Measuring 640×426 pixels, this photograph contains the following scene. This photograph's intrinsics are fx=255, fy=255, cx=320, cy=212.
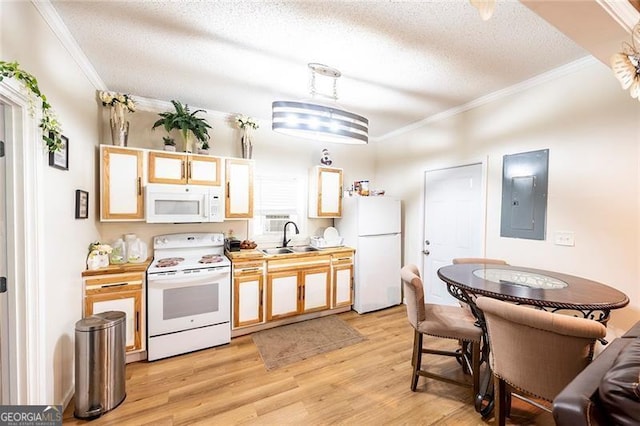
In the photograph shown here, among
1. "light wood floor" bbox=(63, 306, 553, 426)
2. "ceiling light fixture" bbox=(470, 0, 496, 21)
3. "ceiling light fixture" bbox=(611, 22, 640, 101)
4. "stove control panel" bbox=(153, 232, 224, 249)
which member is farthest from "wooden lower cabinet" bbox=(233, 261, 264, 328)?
"ceiling light fixture" bbox=(611, 22, 640, 101)

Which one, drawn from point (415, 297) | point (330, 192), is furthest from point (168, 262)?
point (415, 297)

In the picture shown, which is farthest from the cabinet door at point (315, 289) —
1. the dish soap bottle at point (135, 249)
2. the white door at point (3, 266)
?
the white door at point (3, 266)

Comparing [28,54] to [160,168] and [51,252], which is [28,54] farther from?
[160,168]

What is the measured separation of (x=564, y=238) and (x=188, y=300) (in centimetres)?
361

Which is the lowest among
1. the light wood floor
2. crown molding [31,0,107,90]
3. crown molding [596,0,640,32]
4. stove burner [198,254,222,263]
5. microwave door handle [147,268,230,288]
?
the light wood floor

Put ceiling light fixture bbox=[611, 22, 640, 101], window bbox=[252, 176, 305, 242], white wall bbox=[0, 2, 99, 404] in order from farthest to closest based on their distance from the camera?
window bbox=[252, 176, 305, 242] → white wall bbox=[0, 2, 99, 404] → ceiling light fixture bbox=[611, 22, 640, 101]

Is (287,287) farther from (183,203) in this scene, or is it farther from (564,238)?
(564,238)

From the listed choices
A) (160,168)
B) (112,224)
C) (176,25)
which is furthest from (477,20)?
(112,224)

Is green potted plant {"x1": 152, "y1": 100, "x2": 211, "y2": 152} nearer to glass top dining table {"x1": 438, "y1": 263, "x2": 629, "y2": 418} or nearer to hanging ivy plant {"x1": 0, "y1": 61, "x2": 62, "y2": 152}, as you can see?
hanging ivy plant {"x1": 0, "y1": 61, "x2": 62, "y2": 152}

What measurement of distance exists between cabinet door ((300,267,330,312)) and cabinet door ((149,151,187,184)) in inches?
73.8

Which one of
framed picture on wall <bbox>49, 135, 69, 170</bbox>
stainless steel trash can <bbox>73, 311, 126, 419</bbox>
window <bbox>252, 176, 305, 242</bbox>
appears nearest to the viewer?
framed picture on wall <bbox>49, 135, 69, 170</bbox>

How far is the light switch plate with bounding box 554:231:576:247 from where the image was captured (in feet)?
7.32

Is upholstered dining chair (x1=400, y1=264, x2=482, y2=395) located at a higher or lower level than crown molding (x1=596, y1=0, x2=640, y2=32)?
lower

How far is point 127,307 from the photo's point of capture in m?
2.40
